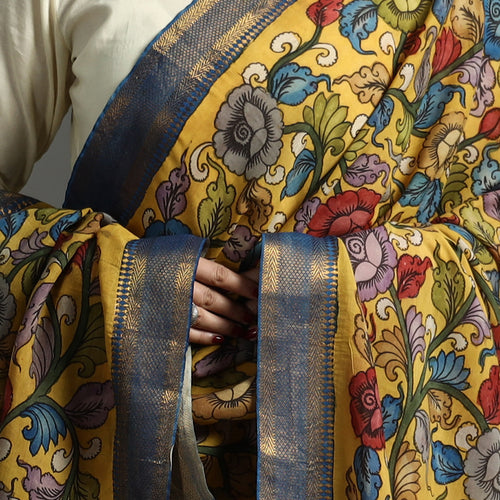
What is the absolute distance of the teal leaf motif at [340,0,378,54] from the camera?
817mm

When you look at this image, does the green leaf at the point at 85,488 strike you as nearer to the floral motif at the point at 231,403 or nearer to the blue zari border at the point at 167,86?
the floral motif at the point at 231,403

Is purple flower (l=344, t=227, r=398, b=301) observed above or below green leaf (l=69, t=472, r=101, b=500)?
above

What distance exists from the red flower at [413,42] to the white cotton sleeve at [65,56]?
9.5 inches

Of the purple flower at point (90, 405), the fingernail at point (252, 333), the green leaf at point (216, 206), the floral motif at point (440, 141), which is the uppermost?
the floral motif at point (440, 141)

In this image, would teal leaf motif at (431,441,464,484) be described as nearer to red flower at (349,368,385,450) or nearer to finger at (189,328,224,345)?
red flower at (349,368,385,450)

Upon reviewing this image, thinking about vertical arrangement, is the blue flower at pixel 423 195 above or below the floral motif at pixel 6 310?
above

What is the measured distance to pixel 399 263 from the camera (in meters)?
0.82

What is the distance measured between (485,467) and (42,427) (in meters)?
0.47

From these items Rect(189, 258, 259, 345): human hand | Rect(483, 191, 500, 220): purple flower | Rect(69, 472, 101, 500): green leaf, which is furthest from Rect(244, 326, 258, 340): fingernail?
Rect(483, 191, 500, 220): purple flower

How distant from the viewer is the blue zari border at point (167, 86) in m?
0.79

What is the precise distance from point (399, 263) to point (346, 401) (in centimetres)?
16

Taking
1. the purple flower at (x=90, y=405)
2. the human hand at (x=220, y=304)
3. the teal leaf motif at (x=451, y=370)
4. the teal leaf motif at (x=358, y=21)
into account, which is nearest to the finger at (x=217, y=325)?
the human hand at (x=220, y=304)

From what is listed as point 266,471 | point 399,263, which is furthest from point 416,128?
point 266,471

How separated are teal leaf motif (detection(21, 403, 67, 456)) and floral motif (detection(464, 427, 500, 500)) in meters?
0.43
